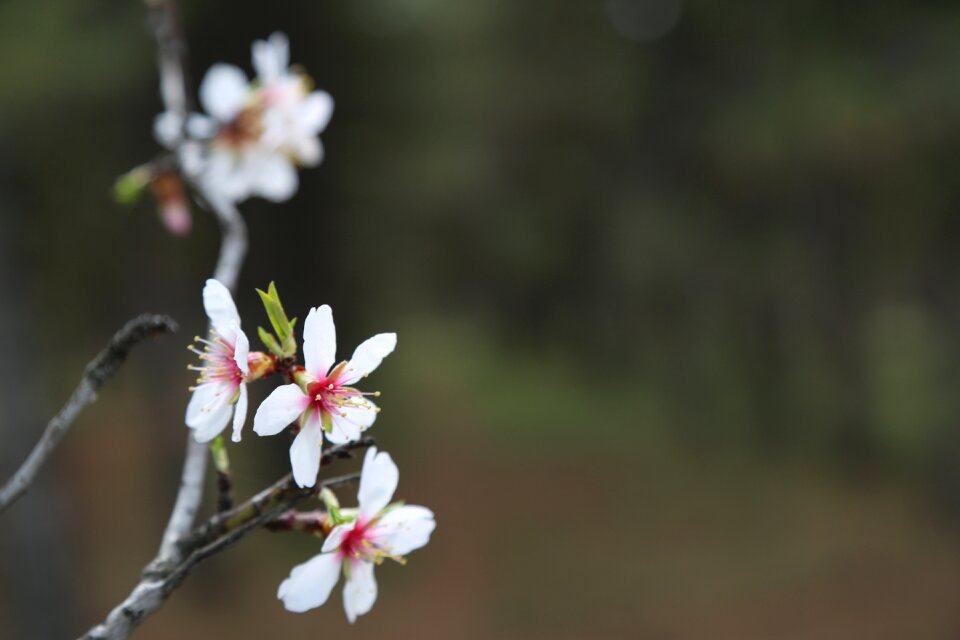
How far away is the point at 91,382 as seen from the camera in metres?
0.64

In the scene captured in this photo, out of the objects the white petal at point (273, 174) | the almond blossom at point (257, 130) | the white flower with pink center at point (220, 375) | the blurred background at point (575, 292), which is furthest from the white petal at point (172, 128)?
the blurred background at point (575, 292)

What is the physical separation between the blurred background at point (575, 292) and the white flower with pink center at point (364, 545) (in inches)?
185

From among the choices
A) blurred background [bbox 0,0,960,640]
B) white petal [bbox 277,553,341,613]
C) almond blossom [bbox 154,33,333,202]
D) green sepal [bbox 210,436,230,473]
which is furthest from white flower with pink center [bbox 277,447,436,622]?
blurred background [bbox 0,0,960,640]

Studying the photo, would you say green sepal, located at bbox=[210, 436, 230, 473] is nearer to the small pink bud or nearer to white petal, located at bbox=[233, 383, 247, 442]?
white petal, located at bbox=[233, 383, 247, 442]

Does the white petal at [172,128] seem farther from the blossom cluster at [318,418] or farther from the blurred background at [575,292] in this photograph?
the blurred background at [575,292]

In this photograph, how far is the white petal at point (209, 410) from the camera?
70cm

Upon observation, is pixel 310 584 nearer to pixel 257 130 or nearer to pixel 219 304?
pixel 219 304

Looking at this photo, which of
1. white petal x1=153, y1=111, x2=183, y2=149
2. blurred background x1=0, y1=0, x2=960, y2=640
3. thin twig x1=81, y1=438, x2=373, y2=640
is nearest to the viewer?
thin twig x1=81, y1=438, x2=373, y2=640

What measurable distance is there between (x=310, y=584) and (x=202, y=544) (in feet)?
0.29

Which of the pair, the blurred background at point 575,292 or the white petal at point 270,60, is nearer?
the white petal at point 270,60

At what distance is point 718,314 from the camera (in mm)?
10852

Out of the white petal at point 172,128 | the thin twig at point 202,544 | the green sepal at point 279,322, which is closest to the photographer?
the thin twig at point 202,544

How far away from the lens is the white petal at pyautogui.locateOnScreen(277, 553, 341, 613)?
0.68 m

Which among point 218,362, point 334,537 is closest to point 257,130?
point 218,362
